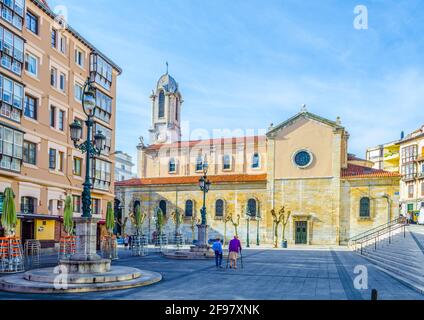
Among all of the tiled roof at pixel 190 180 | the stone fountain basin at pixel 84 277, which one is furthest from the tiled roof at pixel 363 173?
the stone fountain basin at pixel 84 277

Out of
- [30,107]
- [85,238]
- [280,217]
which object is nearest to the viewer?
[85,238]

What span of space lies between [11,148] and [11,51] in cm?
573

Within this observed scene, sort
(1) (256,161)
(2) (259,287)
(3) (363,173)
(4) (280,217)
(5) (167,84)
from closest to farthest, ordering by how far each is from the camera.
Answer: (2) (259,287) < (4) (280,217) < (3) (363,173) < (1) (256,161) < (5) (167,84)

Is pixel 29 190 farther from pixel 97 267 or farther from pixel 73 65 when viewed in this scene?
pixel 97 267

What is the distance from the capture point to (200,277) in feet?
56.3

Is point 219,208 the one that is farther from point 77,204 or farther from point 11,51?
point 11,51

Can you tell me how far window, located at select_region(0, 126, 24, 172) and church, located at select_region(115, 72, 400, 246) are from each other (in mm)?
18461

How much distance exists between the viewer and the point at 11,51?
26359 mm

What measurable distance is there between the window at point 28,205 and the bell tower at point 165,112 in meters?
39.9

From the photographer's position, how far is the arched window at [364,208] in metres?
46.2

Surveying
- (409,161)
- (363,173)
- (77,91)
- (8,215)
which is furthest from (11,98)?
(409,161)

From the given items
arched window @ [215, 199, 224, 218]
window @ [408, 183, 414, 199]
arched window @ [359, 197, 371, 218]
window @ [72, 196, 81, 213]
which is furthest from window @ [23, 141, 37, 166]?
window @ [408, 183, 414, 199]
